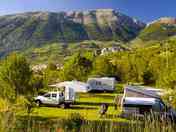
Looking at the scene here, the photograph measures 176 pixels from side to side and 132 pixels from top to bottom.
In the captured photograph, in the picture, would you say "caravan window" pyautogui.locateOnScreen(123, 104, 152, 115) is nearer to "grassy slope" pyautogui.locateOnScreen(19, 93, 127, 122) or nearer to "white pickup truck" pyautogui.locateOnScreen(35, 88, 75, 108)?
"grassy slope" pyautogui.locateOnScreen(19, 93, 127, 122)

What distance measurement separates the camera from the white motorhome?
2648 inches

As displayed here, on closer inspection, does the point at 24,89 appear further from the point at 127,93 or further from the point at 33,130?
the point at 33,130

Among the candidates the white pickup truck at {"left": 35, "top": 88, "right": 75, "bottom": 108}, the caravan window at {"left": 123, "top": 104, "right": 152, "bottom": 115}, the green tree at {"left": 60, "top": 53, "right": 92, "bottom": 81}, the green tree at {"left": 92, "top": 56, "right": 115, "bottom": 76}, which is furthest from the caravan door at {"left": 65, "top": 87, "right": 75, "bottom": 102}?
the green tree at {"left": 92, "top": 56, "right": 115, "bottom": 76}

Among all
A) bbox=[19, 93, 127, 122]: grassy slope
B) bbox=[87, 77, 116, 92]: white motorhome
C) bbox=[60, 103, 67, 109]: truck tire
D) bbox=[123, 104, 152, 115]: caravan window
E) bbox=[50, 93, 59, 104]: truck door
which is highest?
bbox=[87, 77, 116, 92]: white motorhome

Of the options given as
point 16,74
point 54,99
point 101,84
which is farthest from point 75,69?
point 16,74

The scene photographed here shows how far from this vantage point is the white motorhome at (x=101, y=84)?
221 ft

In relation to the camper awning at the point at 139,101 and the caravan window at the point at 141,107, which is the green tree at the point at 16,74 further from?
the caravan window at the point at 141,107

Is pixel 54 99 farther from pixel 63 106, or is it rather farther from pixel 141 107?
pixel 141 107

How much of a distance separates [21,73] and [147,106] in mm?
13452

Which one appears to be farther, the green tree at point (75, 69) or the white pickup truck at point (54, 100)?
the green tree at point (75, 69)

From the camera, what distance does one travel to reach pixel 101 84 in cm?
6819

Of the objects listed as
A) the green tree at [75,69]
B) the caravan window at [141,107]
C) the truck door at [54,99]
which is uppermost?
the green tree at [75,69]

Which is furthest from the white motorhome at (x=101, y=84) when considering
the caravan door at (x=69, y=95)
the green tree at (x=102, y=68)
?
the caravan door at (x=69, y=95)

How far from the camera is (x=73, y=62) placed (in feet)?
247
